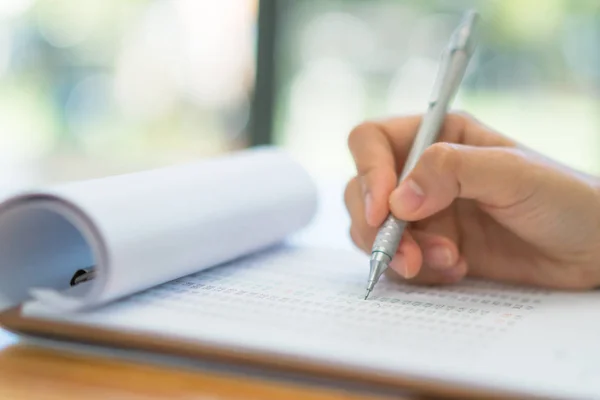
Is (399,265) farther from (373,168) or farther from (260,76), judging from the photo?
(260,76)

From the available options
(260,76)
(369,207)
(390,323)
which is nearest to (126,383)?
(390,323)

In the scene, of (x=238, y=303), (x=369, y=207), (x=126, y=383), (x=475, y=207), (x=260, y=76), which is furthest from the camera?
(x=260, y=76)

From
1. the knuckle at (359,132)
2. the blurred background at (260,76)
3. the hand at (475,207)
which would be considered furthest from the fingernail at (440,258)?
the blurred background at (260,76)

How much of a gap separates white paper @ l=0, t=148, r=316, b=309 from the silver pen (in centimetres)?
13

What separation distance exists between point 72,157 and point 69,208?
1.45 metres

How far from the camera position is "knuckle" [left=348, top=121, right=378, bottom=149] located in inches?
28.4

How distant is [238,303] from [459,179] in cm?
20

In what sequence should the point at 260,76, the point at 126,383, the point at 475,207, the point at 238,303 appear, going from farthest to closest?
the point at 260,76 → the point at 475,207 → the point at 238,303 → the point at 126,383

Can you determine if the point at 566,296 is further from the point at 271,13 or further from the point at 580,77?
the point at 271,13

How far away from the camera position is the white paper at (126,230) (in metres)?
0.50

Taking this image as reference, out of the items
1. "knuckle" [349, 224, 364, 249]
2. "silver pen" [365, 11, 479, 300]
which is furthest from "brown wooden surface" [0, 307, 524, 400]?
"knuckle" [349, 224, 364, 249]

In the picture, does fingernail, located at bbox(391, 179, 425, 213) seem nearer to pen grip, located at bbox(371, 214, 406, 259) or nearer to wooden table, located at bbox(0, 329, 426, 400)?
pen grip, located at bbox(371, 214, 406, 259)

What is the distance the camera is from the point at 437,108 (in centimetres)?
72

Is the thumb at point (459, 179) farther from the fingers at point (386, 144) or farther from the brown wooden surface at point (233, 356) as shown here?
the brown wooden surface at point (233, 356)
